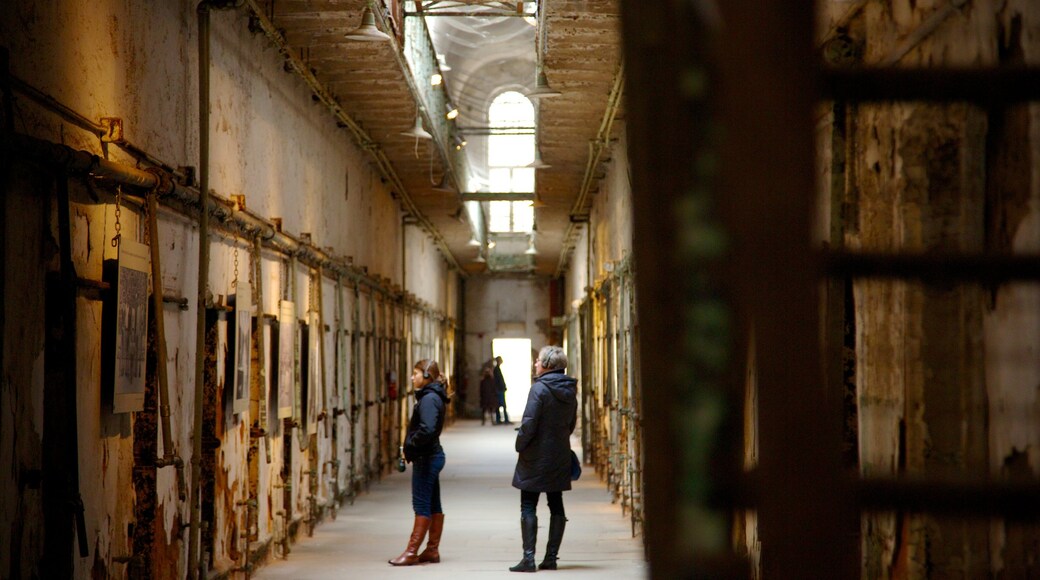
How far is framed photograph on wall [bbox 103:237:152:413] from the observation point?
586 cm

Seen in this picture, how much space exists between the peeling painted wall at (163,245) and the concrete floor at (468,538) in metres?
0.44

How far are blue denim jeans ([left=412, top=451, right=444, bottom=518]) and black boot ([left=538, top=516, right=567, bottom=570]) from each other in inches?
40.0

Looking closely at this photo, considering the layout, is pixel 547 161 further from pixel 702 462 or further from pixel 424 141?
pixel 702 462

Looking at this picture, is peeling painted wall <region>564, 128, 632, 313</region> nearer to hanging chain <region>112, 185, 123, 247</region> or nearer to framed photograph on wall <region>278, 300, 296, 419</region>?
framed photograph on wall <region>278, 300, 296, 419</region>

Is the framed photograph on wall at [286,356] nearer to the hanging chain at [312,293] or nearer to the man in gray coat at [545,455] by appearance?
the hanging chain at [312,293]

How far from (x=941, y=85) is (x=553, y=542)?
323 inches

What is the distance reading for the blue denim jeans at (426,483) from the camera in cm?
971

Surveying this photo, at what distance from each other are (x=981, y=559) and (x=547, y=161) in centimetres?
1394

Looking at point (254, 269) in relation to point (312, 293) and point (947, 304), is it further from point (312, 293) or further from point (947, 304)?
point (947, 304)

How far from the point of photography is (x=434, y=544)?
32.9 ft

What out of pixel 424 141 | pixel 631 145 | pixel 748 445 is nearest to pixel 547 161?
pixel 424 141

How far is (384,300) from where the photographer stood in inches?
765

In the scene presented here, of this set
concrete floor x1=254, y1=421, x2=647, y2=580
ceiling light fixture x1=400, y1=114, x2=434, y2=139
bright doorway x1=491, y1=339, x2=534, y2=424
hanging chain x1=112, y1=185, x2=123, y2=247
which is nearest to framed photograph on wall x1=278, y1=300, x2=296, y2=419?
concrete floor x1=254, y1=421, x2=647, y2=580

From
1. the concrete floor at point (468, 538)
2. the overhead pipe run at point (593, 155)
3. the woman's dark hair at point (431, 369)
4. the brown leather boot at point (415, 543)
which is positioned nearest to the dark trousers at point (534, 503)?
the concrete floor at point (468, 538)
